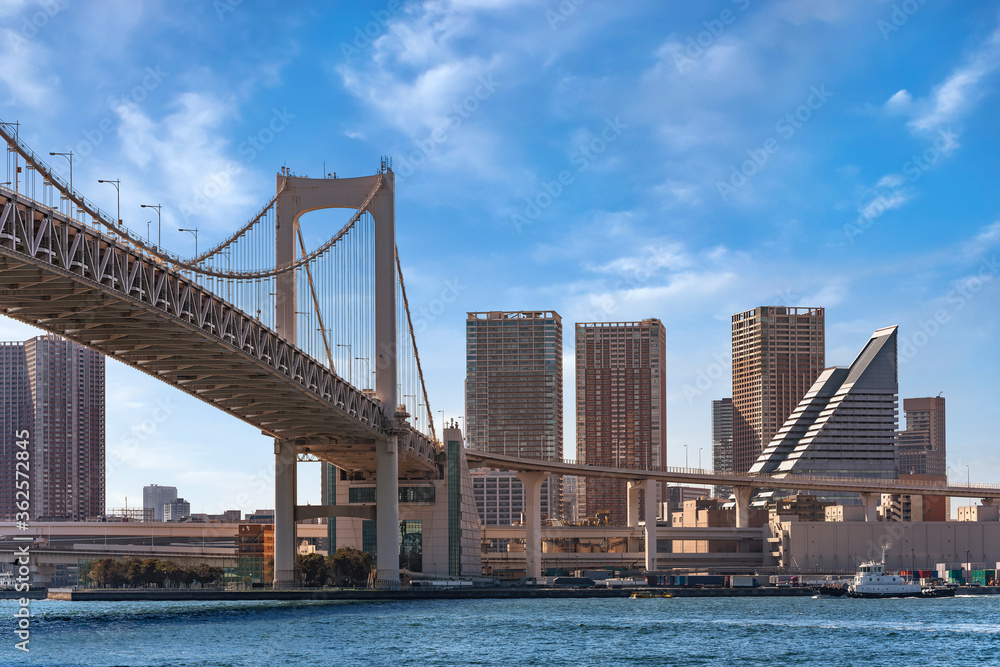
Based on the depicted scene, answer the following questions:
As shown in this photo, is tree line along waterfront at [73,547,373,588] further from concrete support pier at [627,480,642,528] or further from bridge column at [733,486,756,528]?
bridge column at [733,486,756,528]

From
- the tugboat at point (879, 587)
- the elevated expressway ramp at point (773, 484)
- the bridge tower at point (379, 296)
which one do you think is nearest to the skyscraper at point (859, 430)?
the elevated expressway ramp at point (773, 484)

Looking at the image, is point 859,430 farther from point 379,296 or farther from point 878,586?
point 379,296

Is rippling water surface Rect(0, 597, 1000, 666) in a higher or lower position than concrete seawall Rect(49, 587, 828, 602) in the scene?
higher

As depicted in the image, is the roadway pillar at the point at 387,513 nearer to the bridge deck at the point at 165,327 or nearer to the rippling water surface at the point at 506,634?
the bridge deck at the point at 165,327

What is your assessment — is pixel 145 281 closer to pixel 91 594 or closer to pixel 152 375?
pixel 152 375

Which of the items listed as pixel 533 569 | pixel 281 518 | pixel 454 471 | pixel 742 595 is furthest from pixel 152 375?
pixel 533 569

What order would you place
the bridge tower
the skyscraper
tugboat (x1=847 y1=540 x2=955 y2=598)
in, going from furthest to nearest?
the skyscraper
tugboat (x1=847 y1=540 x2=955 y2=598)
the bridge tower

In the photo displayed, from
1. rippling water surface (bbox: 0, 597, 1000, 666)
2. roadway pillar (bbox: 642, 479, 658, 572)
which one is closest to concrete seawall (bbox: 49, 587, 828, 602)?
rippling water surface (bbox: 0, 597, 1000, 666)
